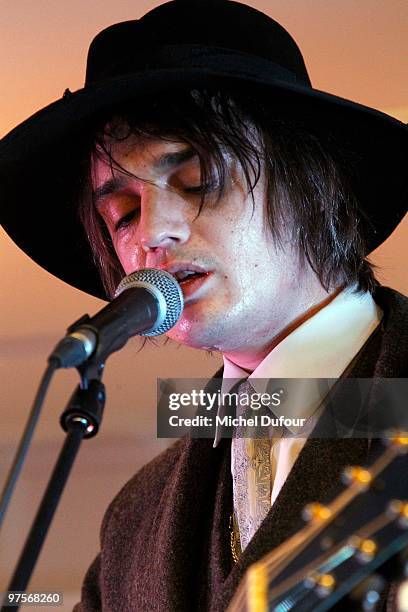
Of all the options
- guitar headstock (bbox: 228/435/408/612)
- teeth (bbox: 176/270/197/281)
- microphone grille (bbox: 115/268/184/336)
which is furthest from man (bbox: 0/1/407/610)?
guitar headstock (bbox: 228/435/408/612)

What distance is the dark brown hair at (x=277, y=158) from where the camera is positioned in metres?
1.17

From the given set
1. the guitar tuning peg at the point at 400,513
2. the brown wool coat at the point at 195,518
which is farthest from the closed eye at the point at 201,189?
the guitar tuning peg at the point at 400,513

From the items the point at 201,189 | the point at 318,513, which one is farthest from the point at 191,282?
the point at 318,513

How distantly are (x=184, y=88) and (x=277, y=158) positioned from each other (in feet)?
0.44

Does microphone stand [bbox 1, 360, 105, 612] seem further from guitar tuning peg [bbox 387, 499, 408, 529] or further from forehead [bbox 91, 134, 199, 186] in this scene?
forehead [bbox 91, 134, 199, 186]

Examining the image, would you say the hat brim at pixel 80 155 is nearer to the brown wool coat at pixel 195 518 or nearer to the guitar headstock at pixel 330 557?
the brown wool coat at pixel 195 518

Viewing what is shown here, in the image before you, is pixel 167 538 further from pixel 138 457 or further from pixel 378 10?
pixel 138 457

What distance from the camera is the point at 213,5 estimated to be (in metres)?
1.23

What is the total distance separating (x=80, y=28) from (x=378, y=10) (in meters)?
0.50

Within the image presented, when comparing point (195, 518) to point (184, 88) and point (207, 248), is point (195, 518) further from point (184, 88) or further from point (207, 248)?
point (184, 88)

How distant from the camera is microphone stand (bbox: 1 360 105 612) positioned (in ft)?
2.26

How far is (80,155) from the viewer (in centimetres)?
130

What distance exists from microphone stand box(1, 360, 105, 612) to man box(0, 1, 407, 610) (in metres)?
0.33

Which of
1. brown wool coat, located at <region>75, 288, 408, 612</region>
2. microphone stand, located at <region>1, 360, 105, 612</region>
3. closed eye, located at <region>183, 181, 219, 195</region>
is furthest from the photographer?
Answer: closed eye, located at <region>183, 181, 219, 195</region>
